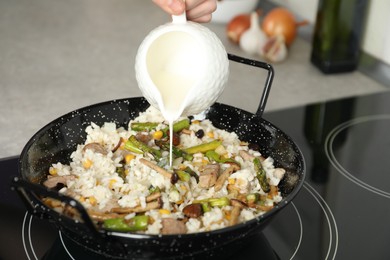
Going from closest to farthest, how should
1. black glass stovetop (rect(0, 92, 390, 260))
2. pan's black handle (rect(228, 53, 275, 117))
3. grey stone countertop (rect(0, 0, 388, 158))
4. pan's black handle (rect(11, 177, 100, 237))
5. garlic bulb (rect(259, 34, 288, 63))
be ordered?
pan's black handle (rect(11, 177, 100, 237)) → black glass stovetop (rect(0, 92, 390, 260)) → pan's black handle (rect(228, 53, 275, 117)) → grey stone countertop (rect(0, 0, 388, 158)) → garlic bulb (rect(259, 34, 288, 63))

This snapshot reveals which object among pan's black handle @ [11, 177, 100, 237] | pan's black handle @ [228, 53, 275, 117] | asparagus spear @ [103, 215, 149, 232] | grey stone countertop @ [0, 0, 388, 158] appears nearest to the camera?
pan's black handle @ [11, 177, 100, 237]

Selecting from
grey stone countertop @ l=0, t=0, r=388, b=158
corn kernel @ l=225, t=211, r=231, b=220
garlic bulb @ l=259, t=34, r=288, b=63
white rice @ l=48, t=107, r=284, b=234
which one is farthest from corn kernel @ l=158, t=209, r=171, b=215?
garlic bulb @ l=259, t=34, r=288, b=63

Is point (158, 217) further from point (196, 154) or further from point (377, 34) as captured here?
point (377, 34)

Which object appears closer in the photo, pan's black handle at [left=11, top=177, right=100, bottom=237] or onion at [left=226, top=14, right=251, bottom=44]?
pan's black handle at [left=11, top=177, right=100, bottom=237]

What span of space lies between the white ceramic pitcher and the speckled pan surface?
0.21 m

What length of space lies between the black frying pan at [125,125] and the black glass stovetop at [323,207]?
0.29 ft

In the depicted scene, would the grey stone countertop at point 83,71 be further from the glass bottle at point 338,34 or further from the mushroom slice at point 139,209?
the mushroom slice at point 139,209

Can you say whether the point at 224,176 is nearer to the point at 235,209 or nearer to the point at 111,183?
the point at 235,209

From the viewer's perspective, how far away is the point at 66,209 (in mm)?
916

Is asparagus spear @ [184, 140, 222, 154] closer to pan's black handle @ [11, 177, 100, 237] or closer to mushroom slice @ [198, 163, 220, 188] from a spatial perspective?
mushroom slice @ [198, 163, 220, 188]

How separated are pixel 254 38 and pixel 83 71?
0.58 metres

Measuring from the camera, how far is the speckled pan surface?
2.67 feet

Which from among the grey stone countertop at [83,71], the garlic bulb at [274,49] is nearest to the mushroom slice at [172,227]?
the grey stone countertop at [83,71]

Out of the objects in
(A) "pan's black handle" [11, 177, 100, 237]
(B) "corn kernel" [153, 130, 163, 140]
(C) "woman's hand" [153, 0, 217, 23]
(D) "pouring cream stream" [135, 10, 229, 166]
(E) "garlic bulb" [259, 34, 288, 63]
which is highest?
(C) "woman's hand" [153, 0, 217, 23]
